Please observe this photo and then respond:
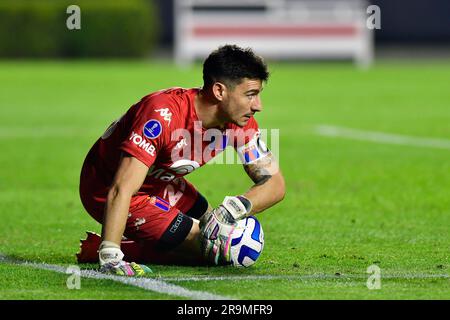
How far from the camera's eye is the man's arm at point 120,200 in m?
7.90

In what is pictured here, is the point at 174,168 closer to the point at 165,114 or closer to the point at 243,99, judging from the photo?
the point at 165,114

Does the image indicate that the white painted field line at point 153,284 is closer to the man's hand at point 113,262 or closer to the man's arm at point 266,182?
the man's hand at point 113,262

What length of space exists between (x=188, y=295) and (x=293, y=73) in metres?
29.5

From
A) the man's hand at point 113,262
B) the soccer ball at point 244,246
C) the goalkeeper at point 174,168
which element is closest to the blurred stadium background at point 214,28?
the goalkeeper at point 174,168

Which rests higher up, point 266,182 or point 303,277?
point 266,182

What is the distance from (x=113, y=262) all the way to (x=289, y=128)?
42.4 ft

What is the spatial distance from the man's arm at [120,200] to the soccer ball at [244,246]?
2.88 ft

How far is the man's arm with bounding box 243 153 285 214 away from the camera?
8.67 m

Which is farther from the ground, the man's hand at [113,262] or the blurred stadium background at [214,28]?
the man's hand at [113,262]

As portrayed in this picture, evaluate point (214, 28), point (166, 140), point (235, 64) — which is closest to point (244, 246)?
point (166, 140)

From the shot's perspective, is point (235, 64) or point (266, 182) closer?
point (235, 64)

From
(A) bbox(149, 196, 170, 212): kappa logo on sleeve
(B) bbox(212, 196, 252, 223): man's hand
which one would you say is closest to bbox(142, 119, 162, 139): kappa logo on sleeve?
(B) bbox(212, 196, 252, 223): man's hand

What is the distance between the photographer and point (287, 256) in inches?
357

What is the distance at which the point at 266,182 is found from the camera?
874cm
